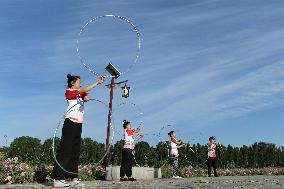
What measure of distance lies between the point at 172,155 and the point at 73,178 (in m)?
8.31

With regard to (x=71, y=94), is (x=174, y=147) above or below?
below

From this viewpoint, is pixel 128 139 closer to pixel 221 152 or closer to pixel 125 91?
pixel 125 91

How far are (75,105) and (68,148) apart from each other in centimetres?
83

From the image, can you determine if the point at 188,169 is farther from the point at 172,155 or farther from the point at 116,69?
the point at 116,69

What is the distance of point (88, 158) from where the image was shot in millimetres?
53844

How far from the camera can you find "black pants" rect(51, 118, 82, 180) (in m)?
9.33

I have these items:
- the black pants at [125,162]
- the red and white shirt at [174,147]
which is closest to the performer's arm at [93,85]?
the black pants at [125,162]

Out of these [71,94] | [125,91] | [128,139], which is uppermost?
[125,91]

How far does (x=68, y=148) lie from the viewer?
9.40m

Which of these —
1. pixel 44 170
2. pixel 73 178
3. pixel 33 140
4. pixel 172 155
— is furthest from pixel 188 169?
pixel 33 140

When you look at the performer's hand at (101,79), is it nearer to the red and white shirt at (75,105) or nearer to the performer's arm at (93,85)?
the performer's arm at (93,85)

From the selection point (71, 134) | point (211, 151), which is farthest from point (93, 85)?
point (211, 151)

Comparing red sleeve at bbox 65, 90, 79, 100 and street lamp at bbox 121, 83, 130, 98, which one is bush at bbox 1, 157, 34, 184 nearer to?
red sleeve at bbox 65, 90, 79, 100

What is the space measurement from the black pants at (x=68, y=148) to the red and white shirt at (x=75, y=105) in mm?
96
